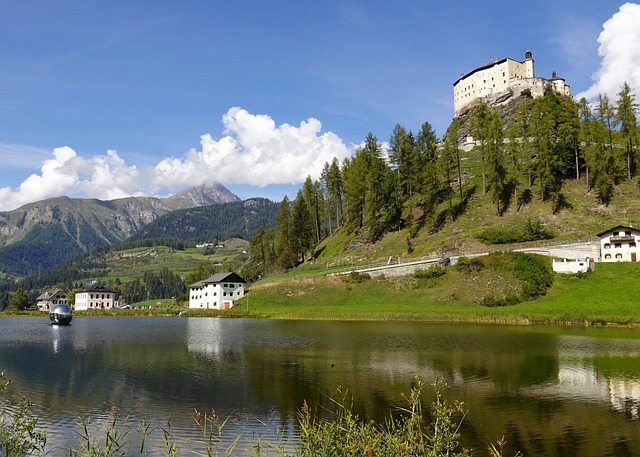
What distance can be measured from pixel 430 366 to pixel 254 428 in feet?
56.4

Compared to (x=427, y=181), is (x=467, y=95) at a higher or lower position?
higher

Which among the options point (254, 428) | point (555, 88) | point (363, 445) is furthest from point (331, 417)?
point (555, 88)

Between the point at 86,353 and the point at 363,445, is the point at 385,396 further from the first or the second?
the point at 86,353

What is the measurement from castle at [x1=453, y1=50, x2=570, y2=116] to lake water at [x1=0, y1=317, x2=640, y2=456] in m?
142

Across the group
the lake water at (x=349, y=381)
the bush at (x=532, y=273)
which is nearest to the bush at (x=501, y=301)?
the bush at (x=532, y=273)

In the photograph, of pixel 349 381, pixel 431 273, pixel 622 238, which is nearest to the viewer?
pixel 349 381

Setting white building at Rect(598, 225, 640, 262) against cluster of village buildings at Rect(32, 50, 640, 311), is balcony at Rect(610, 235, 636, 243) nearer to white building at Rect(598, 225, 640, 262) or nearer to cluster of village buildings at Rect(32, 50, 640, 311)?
white building at Rect(598, 225, 640, 262)

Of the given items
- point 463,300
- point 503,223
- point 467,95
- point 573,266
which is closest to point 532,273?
point 573,266

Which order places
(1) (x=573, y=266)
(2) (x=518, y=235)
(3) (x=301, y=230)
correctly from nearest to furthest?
(1) (x=573, y=266)
(2) (x=518, y=235)
(3) (x=301, y=230)

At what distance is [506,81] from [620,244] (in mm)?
112711

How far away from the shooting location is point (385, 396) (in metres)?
24.9

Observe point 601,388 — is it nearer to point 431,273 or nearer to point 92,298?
point 431,273

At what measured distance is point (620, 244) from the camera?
3177 inches

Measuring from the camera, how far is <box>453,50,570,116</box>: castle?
173 metres
